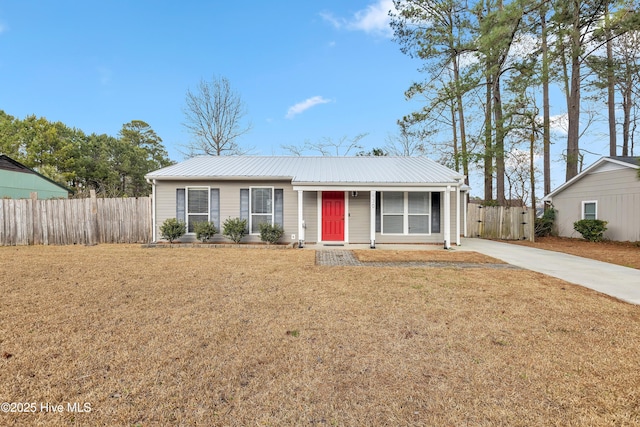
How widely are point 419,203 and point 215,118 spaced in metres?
16.3

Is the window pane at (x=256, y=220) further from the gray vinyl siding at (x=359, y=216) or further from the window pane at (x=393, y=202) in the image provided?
the window pane at (x=393, y=202)

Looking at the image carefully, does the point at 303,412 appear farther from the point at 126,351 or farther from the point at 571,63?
the point at 571,63

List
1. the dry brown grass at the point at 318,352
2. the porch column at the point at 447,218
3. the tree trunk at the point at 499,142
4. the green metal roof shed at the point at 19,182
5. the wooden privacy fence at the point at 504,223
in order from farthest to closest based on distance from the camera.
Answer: the green metal roof shed at the point at 19,182 < the tree trunk at the point at 499,142 < the wooden privacy fence at the point at 504,223 < the porch column at the point at 447,218 < the dry brown grass at the point at 318,352

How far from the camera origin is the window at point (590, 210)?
13.4m

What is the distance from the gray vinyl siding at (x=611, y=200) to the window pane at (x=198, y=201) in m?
16.6

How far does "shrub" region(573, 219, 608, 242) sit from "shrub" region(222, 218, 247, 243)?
1514 cm

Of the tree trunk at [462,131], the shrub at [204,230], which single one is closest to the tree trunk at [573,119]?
the tree trunk at [462,131]

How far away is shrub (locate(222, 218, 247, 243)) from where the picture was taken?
10531mm

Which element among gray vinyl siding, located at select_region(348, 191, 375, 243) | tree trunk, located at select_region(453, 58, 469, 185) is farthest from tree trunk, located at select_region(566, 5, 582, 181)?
gray vinyl siding, located at select_region(348, 191, 375, 243)

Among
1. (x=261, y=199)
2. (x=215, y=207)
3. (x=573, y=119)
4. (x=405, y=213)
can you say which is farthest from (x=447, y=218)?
(x=573, y=119)

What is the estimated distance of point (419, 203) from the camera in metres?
11.2

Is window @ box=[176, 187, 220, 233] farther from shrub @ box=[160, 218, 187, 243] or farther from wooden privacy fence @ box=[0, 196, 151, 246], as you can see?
wooden privacy fence @ box=[0, 196, 151, 246]

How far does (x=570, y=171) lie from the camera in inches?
639

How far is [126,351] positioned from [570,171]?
21.5 m
